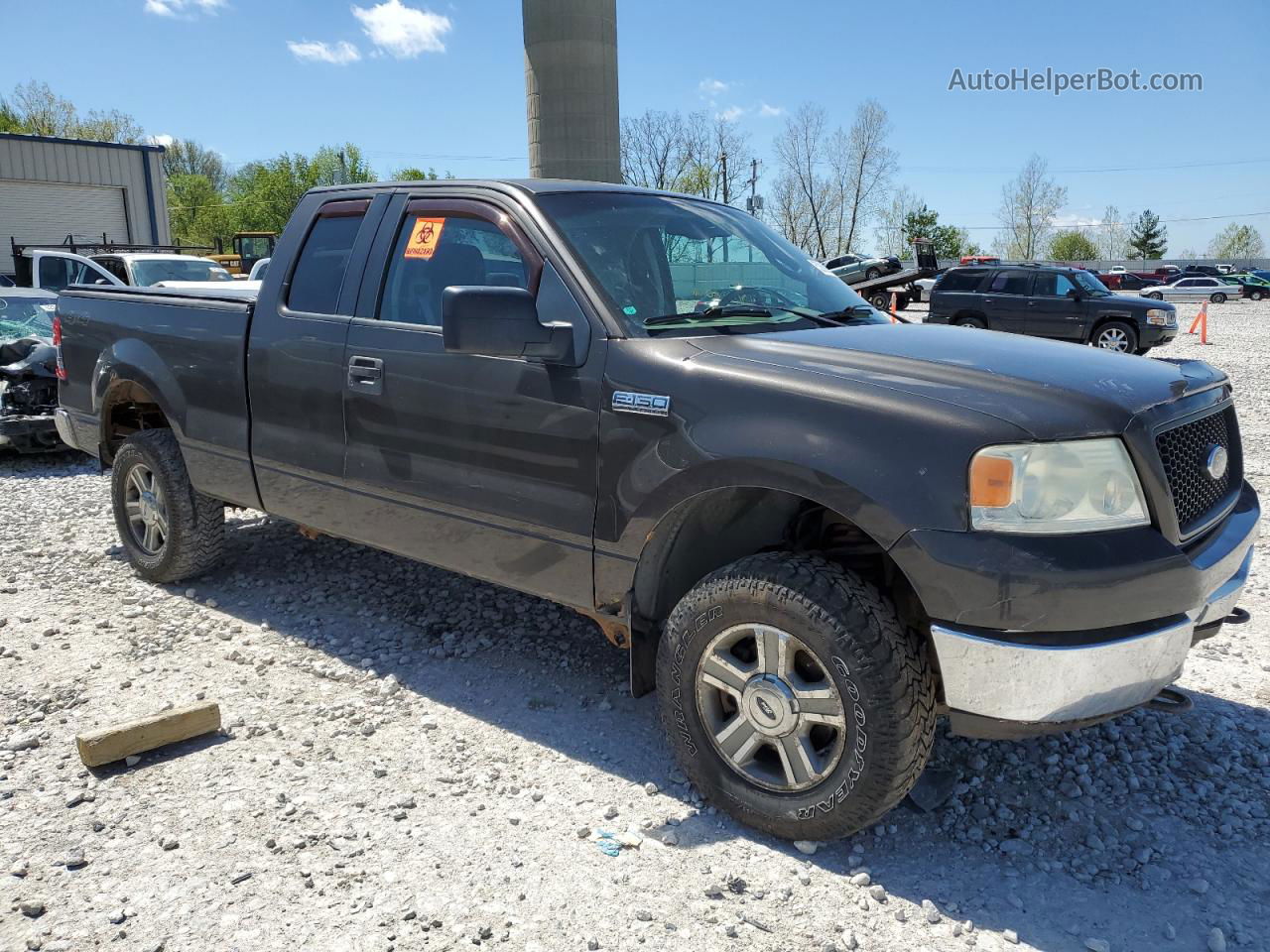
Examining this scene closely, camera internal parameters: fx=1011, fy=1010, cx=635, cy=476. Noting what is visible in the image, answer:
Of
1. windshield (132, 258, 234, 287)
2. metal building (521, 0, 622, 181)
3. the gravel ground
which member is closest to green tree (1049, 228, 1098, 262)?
metal building (521, 0, 622, 181)

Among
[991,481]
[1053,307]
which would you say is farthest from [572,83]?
[991,481]

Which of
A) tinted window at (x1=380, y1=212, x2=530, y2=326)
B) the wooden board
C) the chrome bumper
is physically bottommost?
the wooden board

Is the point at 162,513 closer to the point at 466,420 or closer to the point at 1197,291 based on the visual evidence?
the point at 466,420

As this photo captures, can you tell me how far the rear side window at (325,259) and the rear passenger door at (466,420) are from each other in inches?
8.4

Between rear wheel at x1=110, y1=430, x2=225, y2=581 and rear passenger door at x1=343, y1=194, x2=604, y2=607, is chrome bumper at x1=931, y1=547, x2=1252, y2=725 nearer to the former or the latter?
rear passenger door at x1=343, y1=194, x2=604, y2=607

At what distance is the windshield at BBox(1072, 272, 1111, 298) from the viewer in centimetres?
1909

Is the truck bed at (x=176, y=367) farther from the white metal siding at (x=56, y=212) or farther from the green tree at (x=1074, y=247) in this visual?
the green tree at (x=1074, y=247)

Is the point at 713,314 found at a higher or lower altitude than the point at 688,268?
lower

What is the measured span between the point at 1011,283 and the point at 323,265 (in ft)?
58.9

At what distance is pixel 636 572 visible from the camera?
3229mm

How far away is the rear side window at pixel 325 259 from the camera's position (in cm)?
424

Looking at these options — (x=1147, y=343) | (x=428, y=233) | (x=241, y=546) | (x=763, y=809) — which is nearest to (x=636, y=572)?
(x=763, y=809)

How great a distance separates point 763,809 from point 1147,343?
17.9 meters

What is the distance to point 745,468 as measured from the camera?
2.90 metres
